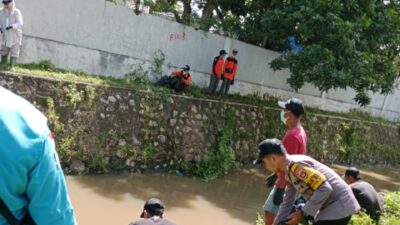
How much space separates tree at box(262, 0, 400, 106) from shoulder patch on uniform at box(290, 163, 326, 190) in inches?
268

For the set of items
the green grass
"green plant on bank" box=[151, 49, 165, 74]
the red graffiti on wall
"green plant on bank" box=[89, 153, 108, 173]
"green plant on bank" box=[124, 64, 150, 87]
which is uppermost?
the red graffiti on wall

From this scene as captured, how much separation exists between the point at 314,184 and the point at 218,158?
20.7 ft

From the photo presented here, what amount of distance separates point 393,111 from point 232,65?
10841mm

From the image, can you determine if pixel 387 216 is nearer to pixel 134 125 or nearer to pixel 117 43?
pixel 134 125

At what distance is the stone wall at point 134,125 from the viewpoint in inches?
306

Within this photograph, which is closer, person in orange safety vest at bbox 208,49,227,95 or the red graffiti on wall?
the red graffiti on wall

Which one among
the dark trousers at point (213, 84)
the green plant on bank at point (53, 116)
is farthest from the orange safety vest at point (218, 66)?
the green plant on bank at point (53, 116)

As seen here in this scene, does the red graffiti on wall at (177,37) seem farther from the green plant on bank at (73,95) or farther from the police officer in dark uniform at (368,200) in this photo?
the police officer in dark uniform at (368,200)

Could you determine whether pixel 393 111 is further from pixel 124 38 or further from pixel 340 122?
pixel 124 38

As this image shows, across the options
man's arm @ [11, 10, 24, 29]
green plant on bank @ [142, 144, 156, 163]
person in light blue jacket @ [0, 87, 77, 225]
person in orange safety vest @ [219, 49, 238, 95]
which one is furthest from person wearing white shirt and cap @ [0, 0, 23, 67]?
person in light blue jacket @ [0, 87, 77, 225]

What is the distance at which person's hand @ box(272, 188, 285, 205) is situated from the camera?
14.9 feet

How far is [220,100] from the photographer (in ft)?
35.3

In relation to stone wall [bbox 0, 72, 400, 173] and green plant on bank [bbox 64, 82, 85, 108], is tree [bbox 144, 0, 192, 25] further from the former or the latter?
green plant on bank [bbox 64, 82, 85, 108]

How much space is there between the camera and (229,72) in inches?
460
